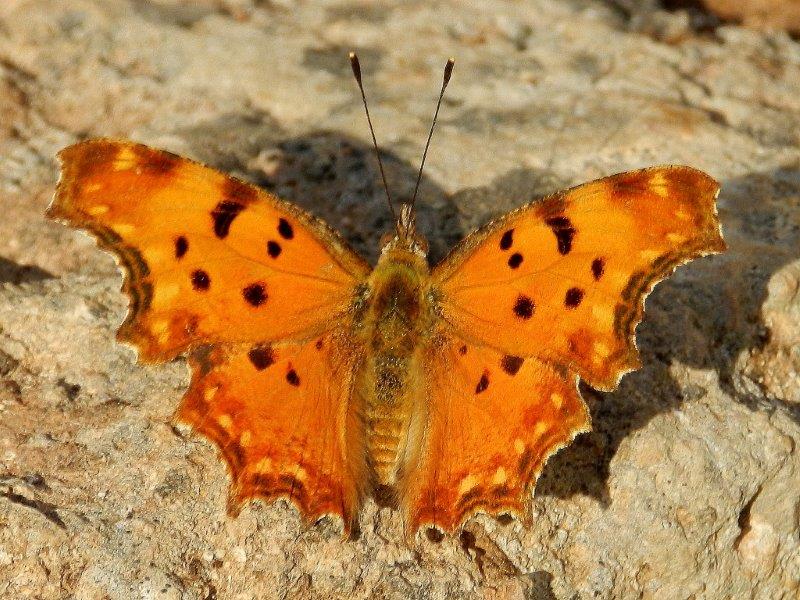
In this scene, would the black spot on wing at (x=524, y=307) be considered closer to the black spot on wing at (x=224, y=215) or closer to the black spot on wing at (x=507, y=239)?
the black spot on wing at (x=507, y=239)

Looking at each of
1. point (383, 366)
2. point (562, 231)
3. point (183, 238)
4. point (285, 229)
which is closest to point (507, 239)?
point (562, 231)

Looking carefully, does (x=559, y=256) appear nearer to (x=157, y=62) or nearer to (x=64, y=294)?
(x=64, y=294)

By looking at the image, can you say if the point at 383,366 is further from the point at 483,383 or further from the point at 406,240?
the point at 406,240

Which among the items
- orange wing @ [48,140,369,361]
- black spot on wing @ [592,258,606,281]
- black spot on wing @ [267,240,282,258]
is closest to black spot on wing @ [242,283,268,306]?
orange wing @ [48,140,369,361]

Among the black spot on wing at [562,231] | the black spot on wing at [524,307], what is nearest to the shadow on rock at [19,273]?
the black spot on wing at [524,307]

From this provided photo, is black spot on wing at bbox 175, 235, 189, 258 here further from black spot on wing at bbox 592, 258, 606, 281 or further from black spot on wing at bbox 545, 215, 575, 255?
black spot on wing at bbox 592, 258, 606, 281

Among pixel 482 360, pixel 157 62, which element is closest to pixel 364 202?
pixel 482 360

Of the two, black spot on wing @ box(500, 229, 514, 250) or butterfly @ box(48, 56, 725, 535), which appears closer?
butterfly @ box(48, 56, 725, 535)
